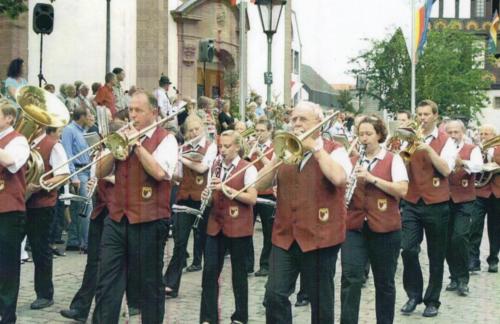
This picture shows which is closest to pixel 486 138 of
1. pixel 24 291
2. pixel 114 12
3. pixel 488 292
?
pixel 488 292

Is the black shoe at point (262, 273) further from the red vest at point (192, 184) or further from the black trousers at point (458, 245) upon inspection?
the black trousers at point (458, 245)

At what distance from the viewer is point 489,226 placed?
1333 centimetres

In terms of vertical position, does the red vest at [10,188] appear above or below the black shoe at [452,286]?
above

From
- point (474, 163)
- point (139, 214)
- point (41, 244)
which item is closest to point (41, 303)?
point (41, 244)

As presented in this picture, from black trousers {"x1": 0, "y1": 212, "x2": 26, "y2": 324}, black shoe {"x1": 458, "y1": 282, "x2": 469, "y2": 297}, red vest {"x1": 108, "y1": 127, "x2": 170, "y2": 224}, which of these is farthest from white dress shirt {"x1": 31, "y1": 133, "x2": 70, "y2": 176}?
black shoe {"x1": 458, "y1": 282, "x2": 469, "y2": 297}

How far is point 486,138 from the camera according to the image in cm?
1354

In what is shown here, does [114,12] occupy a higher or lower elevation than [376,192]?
higher

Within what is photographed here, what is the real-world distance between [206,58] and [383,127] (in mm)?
12486

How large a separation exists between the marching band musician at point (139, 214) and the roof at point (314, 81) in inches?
2119

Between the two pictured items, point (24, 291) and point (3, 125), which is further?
point (24, 291)

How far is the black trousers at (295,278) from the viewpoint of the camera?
269 inches

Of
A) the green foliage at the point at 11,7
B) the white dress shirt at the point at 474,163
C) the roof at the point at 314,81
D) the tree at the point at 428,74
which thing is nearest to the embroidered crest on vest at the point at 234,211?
the white dress shirt at the point at 474,163

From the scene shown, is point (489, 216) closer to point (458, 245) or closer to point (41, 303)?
point (458, 245)

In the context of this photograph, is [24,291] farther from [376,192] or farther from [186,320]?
[376,192]
